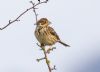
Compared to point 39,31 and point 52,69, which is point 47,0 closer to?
point 52,69

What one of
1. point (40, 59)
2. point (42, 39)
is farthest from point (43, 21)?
point (40, 59)

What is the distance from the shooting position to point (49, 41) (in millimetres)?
9820

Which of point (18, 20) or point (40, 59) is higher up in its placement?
point (18, 20)

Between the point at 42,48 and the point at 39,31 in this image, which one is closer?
the point at 42,48

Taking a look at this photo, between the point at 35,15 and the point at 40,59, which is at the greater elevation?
the point at 35,15

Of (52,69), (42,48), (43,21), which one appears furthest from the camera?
(43,21)

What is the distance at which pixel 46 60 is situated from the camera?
535 cm

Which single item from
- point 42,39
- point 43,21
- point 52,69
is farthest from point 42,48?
point 42,39

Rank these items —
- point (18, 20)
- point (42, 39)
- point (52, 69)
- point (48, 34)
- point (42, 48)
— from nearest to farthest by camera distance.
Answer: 1. point (52, 69)
2. point (42, 48)
3. point (18, 20)
4. point (42, 39)
5. point (48, 34)

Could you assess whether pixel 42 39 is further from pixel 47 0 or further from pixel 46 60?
pixel 46 60

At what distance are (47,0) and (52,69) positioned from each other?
1345 millimetres

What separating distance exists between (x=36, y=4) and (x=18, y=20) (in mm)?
364

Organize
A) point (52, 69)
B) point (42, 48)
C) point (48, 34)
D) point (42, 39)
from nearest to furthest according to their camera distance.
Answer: point (52, 69), point (42, 48), point (42, 39), point (48, 34)

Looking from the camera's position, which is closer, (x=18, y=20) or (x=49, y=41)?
(x=18, y=20)
